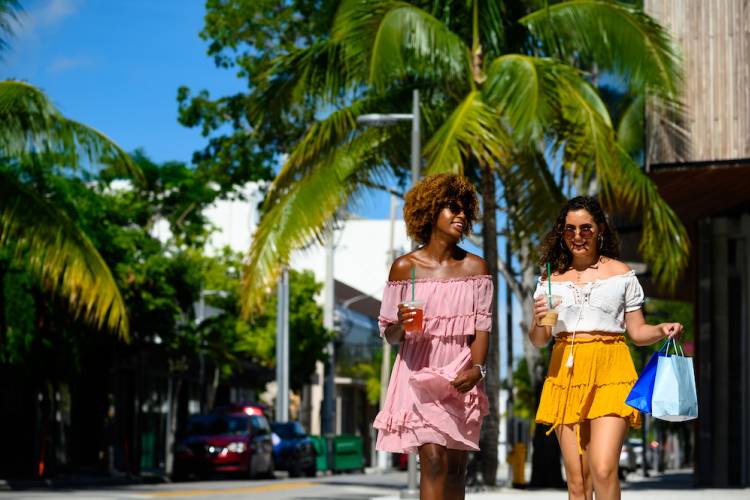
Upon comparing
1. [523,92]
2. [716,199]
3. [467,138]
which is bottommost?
[716,199]

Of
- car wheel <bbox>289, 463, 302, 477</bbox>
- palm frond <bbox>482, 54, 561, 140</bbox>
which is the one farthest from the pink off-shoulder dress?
car wheel <bbox>289, 463, 302, 477</bbox>

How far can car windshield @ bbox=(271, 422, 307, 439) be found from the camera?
37938 millimetres

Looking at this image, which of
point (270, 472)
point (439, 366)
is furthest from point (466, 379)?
point (270, 472)

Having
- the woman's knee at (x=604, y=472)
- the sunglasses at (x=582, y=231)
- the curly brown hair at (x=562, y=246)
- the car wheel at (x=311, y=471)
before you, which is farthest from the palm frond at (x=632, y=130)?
the woman's knee at (x=604, y=472)

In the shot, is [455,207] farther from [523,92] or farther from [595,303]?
[523,92]

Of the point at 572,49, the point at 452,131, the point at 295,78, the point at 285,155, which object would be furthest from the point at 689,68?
the point at 285,155

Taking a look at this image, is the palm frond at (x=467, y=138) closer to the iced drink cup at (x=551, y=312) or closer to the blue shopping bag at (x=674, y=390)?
the iced drink cup at (x=551, y=312)

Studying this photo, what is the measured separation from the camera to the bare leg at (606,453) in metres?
7.23

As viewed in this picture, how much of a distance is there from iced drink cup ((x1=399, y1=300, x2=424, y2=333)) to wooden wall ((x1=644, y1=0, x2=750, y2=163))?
44.5 feet

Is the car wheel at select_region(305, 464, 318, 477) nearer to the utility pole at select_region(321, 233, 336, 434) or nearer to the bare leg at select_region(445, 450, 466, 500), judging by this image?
the utility pole at select_region(321, 233, 336, 434)

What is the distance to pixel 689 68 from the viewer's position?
20359 millimetres

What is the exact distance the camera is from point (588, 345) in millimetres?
7559

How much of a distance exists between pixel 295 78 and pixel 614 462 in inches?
585

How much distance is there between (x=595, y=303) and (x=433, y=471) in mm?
1353
